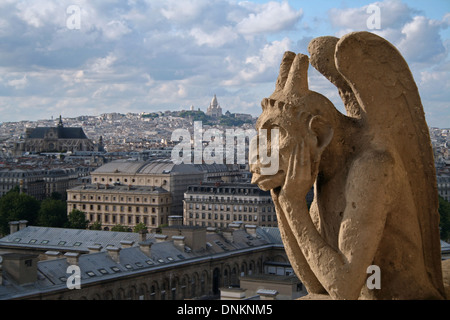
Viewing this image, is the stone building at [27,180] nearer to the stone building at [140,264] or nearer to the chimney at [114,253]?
the stone building at [140,264]

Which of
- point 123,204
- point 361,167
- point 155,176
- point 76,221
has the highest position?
point 361,167

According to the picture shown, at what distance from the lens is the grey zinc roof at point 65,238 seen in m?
45.5

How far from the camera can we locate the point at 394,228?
683cm

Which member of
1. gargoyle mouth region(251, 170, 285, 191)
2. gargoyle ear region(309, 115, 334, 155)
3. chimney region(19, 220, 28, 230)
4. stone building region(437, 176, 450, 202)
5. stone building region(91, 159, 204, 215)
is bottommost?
chimney region(19, 220, 28, 230)

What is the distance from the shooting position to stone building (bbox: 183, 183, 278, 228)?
72.2 m

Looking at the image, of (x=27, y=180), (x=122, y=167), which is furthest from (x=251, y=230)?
(x=27, y=180)

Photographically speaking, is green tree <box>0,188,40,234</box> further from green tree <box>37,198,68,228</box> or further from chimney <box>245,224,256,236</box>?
chimney <box>245,224,256,236</box>

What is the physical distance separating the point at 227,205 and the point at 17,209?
2068 centimetres

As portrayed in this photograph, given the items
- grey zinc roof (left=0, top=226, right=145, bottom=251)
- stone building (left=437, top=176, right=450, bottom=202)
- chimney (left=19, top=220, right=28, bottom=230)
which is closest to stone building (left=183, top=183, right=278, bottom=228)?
chimney (left=19, top=220, right=28, bottom=230)

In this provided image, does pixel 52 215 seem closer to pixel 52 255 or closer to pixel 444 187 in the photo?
pixel 52 255

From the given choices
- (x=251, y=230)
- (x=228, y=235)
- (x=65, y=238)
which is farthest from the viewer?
(x=251, y=230)

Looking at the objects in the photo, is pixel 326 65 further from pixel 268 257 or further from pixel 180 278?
pixel 268 257

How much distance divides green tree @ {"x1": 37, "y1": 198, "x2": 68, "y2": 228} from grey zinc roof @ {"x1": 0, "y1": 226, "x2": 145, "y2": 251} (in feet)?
80.3

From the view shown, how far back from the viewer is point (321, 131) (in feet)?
22.6
